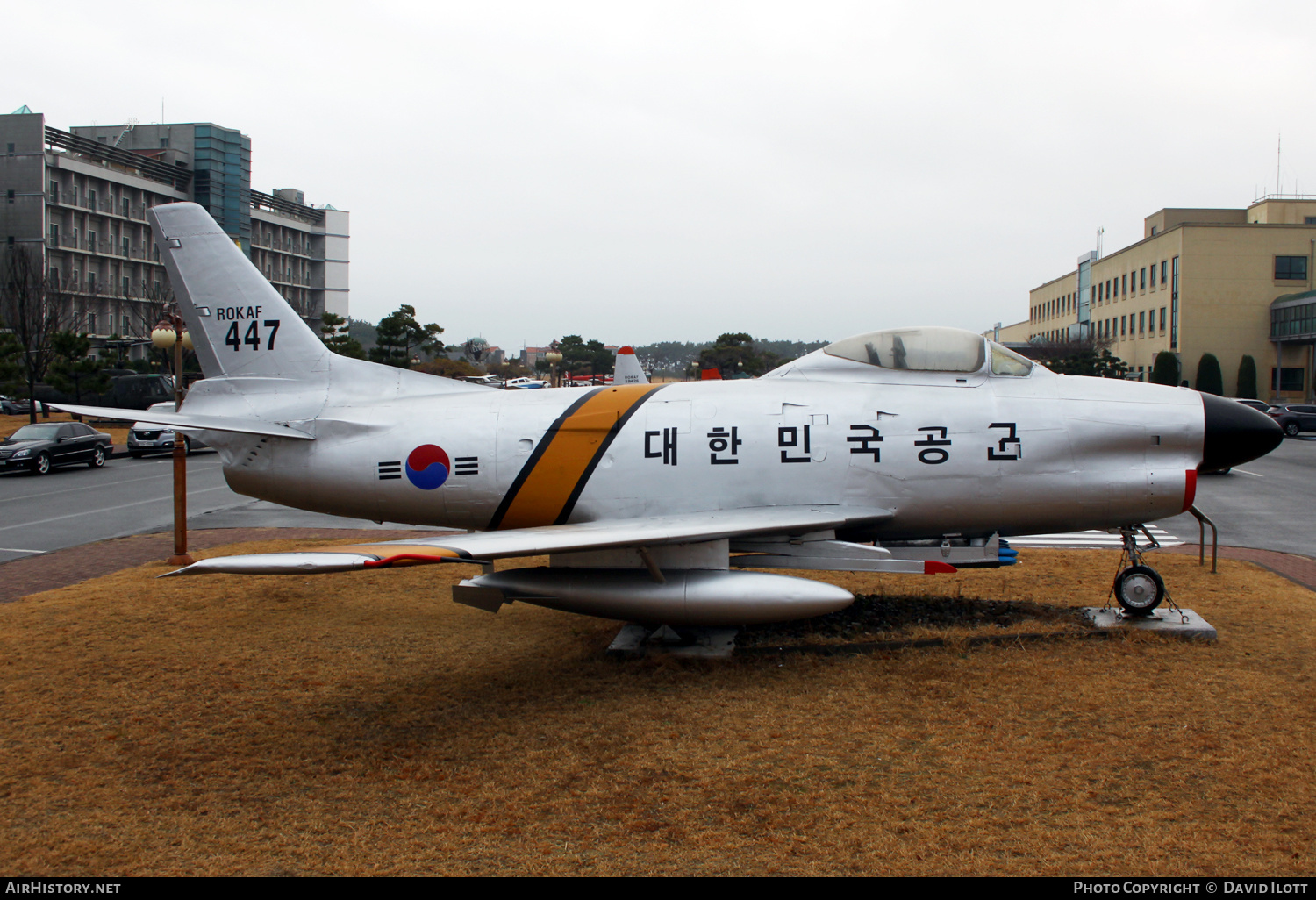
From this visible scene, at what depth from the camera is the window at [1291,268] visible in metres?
59.5

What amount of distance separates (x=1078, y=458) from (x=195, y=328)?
10005 mm

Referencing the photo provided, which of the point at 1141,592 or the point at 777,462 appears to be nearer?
the point at 777,462

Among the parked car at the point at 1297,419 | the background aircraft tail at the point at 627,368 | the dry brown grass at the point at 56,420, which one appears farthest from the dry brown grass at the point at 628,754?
the parked car at the point at 1297,419

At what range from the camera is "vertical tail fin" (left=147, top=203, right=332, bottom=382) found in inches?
394

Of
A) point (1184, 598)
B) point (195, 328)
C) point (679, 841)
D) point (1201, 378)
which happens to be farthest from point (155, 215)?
point (1201, 378)

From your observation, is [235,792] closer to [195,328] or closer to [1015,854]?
[1015,854]

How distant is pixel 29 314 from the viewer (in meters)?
45.8

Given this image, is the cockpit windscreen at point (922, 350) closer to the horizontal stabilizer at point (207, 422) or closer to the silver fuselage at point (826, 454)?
the silver fuselage at point (826, 454)

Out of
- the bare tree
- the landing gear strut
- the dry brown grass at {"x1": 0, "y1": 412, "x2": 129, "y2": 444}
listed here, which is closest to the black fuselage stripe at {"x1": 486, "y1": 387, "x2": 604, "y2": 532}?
the landing gear strut

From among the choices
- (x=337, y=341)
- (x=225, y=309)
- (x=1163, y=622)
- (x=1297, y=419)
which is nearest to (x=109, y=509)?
(x=225, y=309)

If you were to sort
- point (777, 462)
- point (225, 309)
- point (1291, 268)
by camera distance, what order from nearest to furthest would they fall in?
point (777, 462) → point (225, 309) → point (1291, 268)

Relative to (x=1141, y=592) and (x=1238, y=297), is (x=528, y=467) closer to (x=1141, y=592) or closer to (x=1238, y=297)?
(x=1141, y=592)

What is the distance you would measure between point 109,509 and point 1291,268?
71.4m

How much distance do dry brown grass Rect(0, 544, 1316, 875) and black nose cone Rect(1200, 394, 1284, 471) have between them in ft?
6.25
